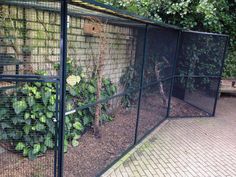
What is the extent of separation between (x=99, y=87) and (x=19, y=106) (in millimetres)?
1166

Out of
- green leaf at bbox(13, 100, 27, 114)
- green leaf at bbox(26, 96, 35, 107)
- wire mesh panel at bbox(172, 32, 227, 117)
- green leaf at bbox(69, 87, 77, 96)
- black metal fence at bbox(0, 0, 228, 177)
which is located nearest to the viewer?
black metal fence at bbox(0, 0, 228, 177)

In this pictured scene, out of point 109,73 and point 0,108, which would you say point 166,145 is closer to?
point 109,73

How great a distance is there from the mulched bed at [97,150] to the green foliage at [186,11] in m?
2.18

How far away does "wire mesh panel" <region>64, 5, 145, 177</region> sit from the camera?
3.07m

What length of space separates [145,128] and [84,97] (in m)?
1.66

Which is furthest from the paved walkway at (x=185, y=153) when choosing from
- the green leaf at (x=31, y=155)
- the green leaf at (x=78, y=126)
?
the green leaf at (x=31, y=155)

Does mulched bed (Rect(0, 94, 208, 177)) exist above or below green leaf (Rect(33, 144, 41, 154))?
below

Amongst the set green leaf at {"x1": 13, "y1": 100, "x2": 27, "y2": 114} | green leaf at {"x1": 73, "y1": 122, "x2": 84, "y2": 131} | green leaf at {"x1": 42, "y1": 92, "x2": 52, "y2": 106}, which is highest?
green leaf at {"x1": 42, "y1": 92, "x2": 52, "y2": 106}

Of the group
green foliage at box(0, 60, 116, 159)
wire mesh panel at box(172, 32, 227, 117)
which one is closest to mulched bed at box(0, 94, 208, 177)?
green foliage at box(0, 60, 116, 159)

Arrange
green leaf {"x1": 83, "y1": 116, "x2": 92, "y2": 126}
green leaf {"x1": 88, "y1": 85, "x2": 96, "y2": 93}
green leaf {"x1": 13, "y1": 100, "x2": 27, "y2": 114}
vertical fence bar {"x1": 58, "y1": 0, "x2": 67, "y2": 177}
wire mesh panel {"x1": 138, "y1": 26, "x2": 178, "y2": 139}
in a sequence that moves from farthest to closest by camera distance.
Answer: wire mesh panel {"x1": 138, "y1": 26, "x2": 178, "y2": 139}, green leaf {"x1": 83, "y1": 116, "x2": 92, "y2": 126}, green leaf {"x1": 88, "y1": 85, "x2": 96, "y2": 93}, green leaf {"x1": 13, "y1": 100, "x2": 27, "y2": 114}, vertical fence bar {"x1": 58, "y1": 0, "x2": 67, "y2": 177}

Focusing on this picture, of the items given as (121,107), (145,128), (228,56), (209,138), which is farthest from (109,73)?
(228,56)

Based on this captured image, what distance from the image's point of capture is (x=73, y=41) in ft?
11.3

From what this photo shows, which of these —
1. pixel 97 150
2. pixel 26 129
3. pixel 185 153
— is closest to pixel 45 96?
pixel 26 129

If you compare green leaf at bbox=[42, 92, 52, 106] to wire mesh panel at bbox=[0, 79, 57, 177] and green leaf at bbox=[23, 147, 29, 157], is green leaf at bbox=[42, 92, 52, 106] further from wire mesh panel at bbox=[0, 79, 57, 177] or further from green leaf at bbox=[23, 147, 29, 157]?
green leaf at bbox=[23, 147, 29, 157]
